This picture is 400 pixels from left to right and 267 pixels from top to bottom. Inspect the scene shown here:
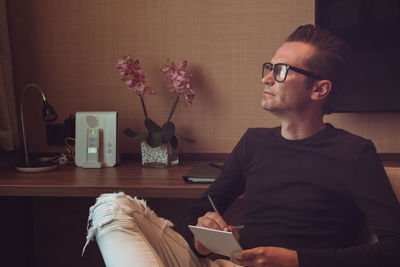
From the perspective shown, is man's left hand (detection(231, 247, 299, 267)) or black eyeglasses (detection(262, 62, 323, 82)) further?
black eyeglasses (detection(262, 62, 323, 82))

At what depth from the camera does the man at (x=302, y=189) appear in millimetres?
966

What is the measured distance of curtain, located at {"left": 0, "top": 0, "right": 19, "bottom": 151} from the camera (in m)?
1.92

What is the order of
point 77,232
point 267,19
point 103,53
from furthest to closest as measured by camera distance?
point 77,232
point 103,53
point 267,19

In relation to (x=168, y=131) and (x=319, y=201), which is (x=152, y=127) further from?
(x=319, y=201)

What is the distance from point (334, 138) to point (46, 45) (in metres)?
1.58

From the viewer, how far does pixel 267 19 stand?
188 cm

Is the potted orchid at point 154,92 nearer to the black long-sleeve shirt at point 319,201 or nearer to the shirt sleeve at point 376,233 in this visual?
the black long-sleeve shirt at point 319,201

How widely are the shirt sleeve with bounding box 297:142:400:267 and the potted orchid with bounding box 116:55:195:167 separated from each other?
3.19 feet

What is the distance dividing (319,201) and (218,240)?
0.32 m

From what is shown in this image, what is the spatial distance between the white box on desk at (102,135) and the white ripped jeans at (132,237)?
77cm

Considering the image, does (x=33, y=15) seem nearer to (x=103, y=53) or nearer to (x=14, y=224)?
(x=103, y=53)

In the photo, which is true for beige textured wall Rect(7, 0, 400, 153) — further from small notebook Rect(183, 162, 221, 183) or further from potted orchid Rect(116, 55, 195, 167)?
small notebook Rect(183, 162, 221, 183)

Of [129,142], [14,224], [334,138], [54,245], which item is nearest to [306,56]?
[334,138]

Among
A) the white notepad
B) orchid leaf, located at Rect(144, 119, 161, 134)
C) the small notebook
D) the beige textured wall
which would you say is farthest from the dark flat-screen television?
the white notepad
